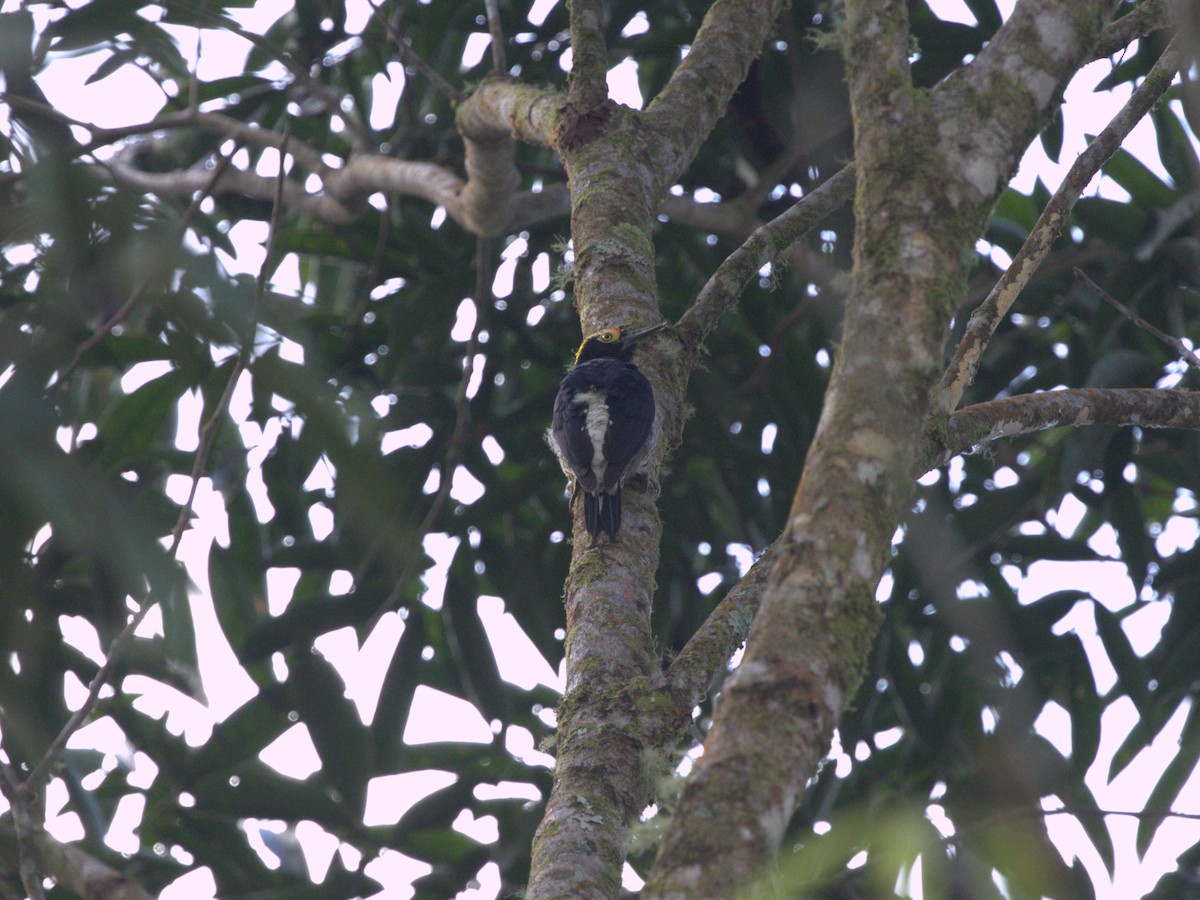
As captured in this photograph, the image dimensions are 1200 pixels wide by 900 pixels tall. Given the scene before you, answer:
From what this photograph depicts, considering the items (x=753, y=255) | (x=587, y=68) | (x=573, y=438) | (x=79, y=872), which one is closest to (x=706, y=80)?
(x=587, y=68)

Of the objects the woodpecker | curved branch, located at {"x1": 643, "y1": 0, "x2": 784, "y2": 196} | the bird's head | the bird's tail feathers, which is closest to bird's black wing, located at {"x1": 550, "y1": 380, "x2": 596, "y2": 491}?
the woodpecker

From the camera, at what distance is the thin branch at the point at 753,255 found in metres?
3.30

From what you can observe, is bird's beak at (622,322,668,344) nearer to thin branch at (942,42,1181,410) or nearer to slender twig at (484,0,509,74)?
thin branch at (942,42,1181,410)

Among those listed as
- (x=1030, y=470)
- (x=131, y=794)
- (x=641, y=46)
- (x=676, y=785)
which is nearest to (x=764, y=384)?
(x=1030, y=470)

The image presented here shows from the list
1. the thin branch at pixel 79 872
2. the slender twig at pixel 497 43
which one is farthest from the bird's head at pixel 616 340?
the thin branch at pixel 79 872

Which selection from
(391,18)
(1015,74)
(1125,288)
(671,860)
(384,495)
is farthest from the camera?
(391,18)

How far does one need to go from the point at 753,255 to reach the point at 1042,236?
961 millimetres

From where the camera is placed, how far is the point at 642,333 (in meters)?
3.19

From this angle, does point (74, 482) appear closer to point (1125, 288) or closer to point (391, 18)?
point (1125, 288)

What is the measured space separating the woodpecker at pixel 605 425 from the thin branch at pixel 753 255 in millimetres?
122

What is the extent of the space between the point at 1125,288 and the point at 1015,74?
11.1 feet

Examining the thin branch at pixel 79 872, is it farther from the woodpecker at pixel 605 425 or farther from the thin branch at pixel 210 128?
the thin branch at pixel 210 128

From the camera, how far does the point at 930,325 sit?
5.04ft

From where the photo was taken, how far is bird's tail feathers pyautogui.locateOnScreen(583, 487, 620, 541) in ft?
9.30
